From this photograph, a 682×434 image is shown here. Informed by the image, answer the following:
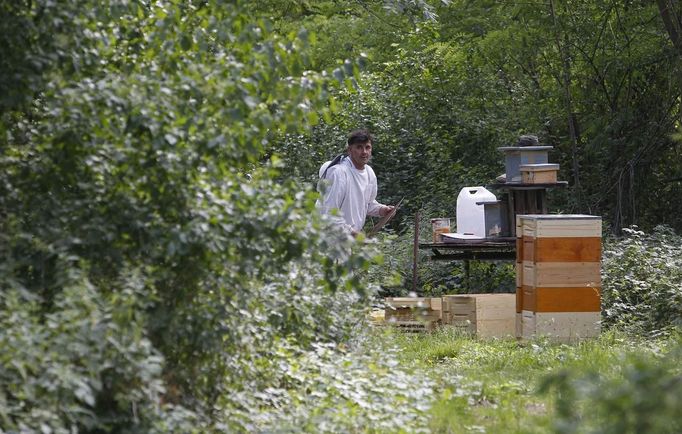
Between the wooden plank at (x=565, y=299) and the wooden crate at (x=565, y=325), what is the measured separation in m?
0.04

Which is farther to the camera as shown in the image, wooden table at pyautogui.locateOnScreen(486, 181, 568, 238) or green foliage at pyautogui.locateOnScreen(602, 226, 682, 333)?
wooden table at pyautogui.locateOnScreen(486, 181, 568, 238)

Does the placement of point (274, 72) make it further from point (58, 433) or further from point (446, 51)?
point (446, 51)

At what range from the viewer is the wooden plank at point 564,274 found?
973 centimetres

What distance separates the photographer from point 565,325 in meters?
9.73

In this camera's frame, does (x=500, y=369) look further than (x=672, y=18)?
No

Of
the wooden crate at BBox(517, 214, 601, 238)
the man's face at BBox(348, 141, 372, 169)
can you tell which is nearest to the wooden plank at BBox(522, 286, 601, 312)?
the wooden crate at BBox(517, 214, 601, 238)

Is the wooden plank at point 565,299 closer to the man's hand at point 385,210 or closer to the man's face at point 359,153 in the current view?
the man's hand at point 385,210

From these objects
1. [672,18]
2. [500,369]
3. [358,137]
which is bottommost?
[500,369]

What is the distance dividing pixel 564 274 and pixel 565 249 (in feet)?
0.69

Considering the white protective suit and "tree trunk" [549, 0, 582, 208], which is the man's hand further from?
"tree trunk" [549, 0, 582, 208]

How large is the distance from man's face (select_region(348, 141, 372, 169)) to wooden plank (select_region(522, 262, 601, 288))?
1680 mm

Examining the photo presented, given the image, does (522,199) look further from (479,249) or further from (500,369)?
(500,369)

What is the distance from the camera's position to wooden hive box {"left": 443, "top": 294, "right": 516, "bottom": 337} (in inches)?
416

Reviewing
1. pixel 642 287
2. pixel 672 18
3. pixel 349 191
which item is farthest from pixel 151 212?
pixel 672 18
